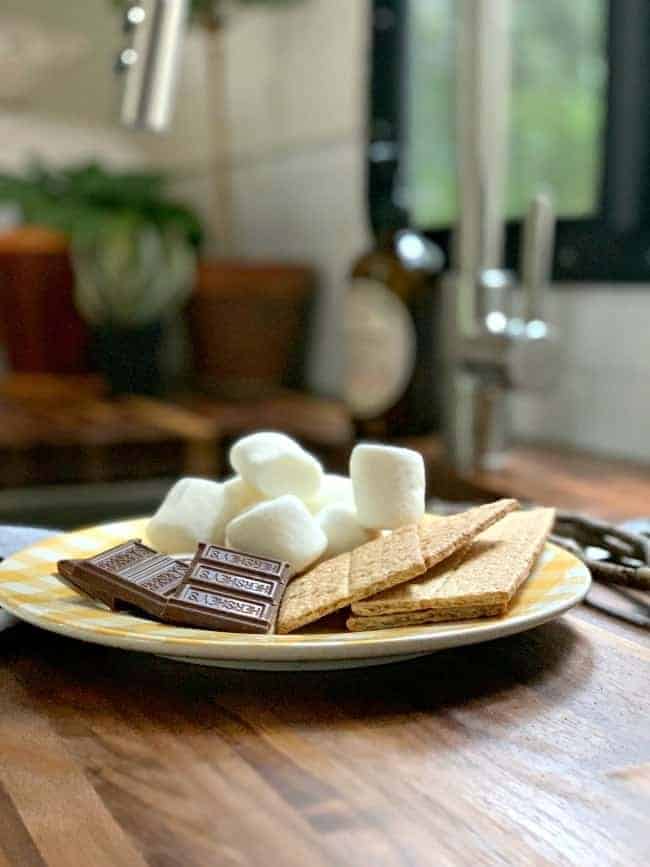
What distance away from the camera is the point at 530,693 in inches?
21.1

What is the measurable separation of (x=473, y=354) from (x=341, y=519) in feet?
2.51

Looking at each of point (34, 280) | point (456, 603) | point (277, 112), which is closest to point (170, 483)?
point (34, 280)

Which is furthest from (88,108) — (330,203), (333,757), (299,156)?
(333,757)

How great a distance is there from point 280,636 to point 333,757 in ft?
0.25

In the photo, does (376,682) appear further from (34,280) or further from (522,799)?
(34,280)

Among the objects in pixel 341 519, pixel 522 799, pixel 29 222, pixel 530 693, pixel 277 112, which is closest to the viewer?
pixel 522 799

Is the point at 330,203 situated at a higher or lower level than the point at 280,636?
higher

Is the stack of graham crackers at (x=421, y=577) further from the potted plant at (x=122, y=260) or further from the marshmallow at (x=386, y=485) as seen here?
the potted plant at (x=122, y=260)

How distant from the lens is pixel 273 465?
2.19 ft

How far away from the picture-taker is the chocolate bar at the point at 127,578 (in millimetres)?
567

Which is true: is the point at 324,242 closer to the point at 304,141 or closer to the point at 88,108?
the point at 304,141

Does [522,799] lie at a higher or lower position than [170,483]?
higher

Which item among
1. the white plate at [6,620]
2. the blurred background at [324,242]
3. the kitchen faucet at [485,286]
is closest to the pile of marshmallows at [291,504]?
the white plate at [6,620]

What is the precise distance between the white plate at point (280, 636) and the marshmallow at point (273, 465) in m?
0.12
